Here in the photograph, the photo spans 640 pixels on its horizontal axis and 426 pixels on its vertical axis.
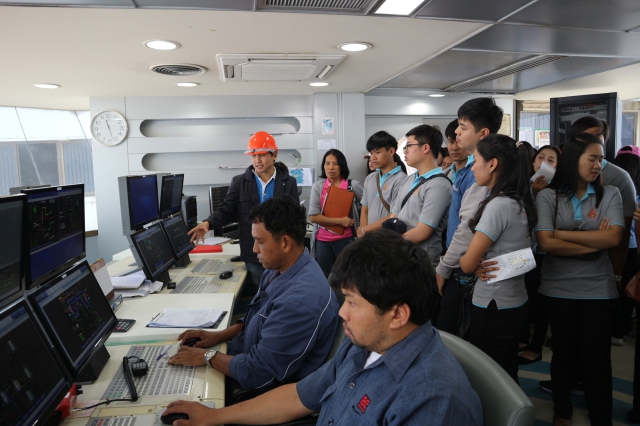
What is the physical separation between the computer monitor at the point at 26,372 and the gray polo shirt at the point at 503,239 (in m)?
1.66

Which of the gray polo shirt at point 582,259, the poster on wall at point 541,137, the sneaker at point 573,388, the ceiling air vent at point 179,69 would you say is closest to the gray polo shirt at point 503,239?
the gray polo shirt at point 582,259

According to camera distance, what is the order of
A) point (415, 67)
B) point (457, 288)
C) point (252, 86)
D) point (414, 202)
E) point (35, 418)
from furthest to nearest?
point (252, 86)
point (415, 67)
point (414, 202)
point (457, 288)
point (35, 418)

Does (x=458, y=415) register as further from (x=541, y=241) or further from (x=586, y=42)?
(x=586, y=42)

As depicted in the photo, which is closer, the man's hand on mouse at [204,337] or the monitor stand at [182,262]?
the man's hand on mouse at [204,337]

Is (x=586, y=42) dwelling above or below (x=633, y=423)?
above

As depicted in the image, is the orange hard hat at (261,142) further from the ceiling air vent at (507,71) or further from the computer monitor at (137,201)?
the ceiling air vent at (507,71)

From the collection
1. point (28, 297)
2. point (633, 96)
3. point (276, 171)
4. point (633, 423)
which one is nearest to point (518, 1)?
point (276, 171)

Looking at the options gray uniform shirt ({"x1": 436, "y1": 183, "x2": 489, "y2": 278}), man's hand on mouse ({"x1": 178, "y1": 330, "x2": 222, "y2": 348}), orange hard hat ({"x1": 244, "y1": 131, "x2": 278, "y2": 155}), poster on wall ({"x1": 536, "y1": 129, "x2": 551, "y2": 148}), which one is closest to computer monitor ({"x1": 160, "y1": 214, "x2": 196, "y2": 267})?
orange hard hat ({"x1": 244, "y1": 131, "x2": 278, "y2": 155})

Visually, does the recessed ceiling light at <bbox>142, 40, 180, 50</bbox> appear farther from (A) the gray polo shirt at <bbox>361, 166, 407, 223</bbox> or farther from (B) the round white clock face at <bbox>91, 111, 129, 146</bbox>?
(B) the round white clock face at <bbox>91, 111, 129, 146</bbox>

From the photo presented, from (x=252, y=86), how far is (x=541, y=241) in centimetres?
358

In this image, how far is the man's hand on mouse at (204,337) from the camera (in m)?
1.84

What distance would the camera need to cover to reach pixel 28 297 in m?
1.23

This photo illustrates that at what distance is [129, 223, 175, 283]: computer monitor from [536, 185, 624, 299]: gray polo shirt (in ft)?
6.98

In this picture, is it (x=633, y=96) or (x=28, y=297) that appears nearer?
(x=28, y=297)
